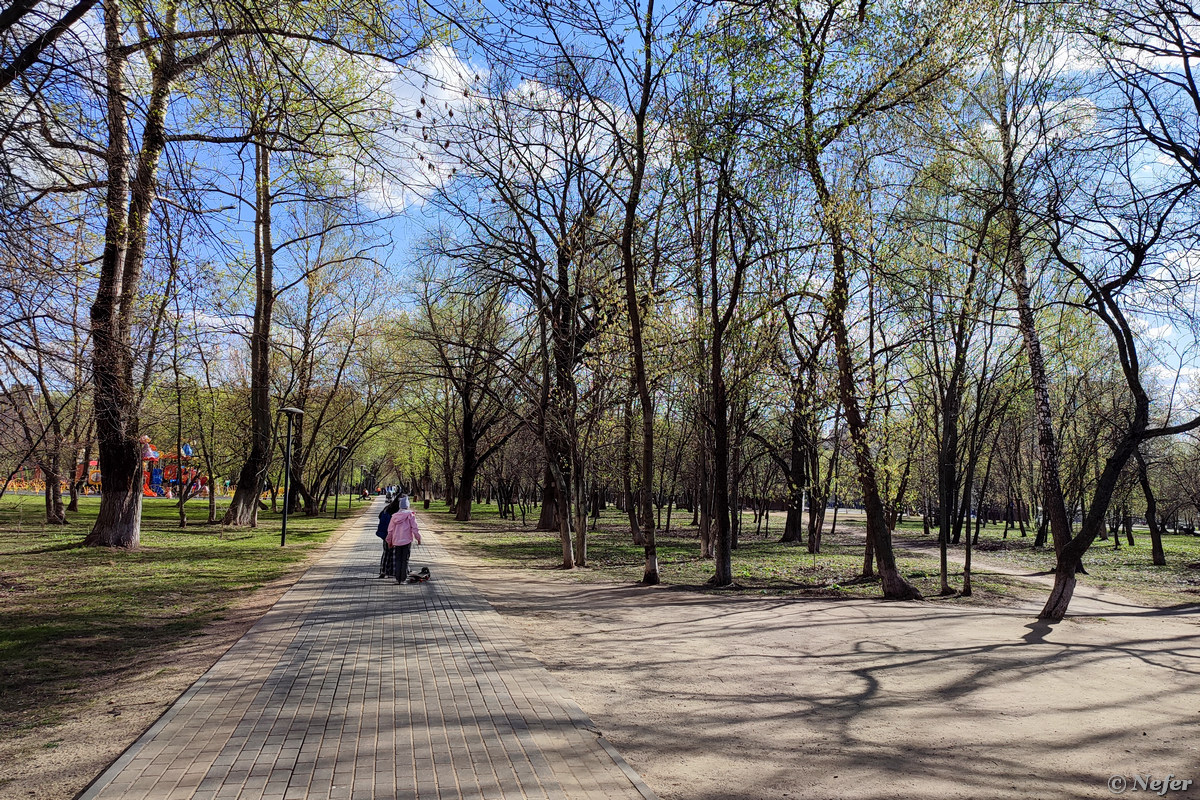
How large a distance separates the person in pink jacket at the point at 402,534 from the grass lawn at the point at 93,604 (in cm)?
249

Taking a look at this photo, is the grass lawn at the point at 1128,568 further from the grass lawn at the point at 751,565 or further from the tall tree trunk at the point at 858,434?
the tall tree trunk at the point at 858,434

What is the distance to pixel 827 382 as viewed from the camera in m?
16.4

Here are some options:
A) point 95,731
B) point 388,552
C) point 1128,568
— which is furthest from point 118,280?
point 1128,568

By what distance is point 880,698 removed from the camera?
6.56 meters

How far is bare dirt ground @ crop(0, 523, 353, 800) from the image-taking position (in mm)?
4367

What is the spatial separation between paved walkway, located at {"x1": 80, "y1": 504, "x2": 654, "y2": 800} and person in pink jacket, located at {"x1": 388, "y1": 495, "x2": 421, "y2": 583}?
4.79 metres

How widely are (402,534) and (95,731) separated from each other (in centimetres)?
885

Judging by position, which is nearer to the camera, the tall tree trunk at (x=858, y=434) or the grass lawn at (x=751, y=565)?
the tall tree trunk at (x=858, y=434)

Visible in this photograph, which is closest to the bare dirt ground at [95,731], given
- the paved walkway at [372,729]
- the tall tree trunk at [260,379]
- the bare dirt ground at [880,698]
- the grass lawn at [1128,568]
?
the paved walkway at [372,729]

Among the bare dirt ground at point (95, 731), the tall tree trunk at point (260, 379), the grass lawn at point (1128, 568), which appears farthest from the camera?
the tall tree trunk at point (260, 379)

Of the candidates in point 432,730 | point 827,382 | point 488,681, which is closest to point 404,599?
point 488,681

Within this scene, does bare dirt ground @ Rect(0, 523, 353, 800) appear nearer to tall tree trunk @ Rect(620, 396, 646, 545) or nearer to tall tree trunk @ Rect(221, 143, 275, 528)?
tall tree trunk @ Rect(620, 396, 646, 545)

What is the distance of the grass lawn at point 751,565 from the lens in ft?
54.1

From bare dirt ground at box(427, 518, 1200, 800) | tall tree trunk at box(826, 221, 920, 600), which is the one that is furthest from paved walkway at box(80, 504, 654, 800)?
tall tree trunk at box(826, 221, 920, 600)
